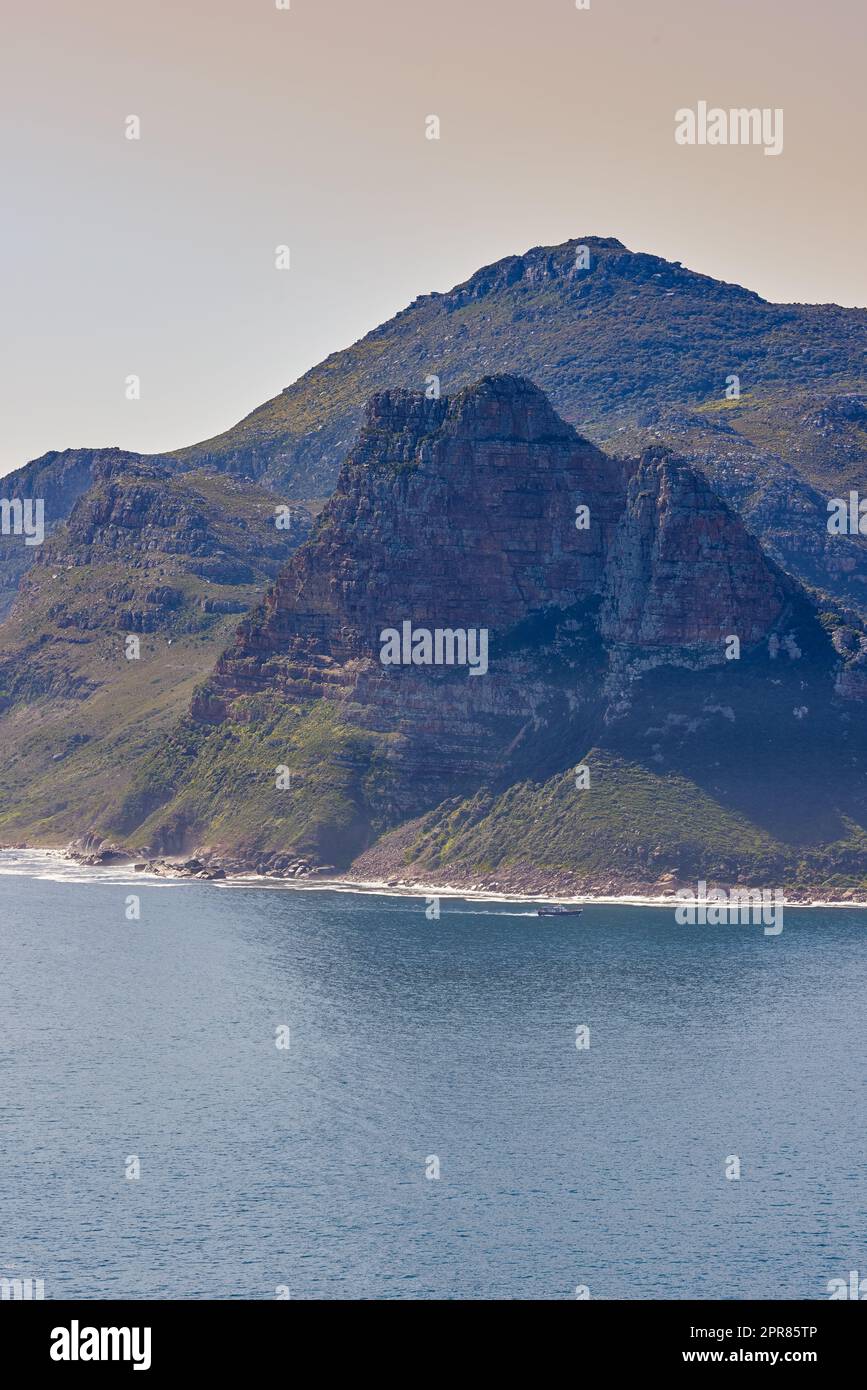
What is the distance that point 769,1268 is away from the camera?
420 ft

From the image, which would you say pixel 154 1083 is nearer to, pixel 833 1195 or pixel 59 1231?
pixel 59 1231

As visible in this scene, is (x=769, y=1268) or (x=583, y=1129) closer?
(x=769, y=1268)

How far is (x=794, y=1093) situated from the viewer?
17450 centimetres

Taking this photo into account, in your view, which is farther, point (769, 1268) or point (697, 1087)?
point (697, 1087)

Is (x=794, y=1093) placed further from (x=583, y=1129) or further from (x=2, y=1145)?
(x=2, y=1145)

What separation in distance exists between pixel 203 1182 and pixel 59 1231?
47.6 ft

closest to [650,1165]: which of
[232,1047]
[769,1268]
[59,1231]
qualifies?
[769,1268]

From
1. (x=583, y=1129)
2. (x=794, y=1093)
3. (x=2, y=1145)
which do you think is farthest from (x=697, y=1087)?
(x=2, y=1145)

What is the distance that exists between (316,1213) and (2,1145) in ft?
94.4
